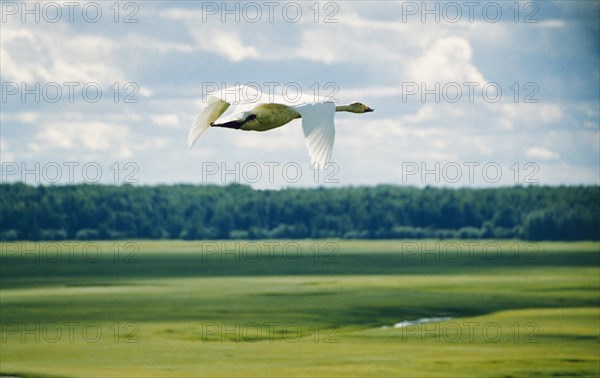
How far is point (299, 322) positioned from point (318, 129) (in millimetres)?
26433

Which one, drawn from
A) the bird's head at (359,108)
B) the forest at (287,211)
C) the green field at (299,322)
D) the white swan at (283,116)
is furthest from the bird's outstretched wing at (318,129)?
the forest at (287,211)

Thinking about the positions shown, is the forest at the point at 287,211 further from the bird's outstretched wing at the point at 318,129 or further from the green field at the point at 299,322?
the bird's outstretched wing at the point at 318,129

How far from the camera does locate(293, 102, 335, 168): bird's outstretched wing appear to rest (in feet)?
24.3

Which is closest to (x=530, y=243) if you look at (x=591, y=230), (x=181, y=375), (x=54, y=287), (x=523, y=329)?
(x=591, y=230)

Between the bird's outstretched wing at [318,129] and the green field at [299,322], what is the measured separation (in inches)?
693

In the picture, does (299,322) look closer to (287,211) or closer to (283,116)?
(283,116)

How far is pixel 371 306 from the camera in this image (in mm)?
38156

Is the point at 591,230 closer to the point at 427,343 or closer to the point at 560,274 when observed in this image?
the point at 560,274

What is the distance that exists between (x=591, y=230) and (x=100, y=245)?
148 ft

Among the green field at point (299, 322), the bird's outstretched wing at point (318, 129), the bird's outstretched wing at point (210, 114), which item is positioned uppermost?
the bird's outstretched wing at point (210, 114)

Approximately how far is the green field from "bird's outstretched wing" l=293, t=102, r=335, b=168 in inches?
693

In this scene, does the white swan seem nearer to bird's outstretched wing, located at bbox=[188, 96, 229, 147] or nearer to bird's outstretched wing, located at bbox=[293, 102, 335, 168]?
bird's outstretched wing, located at bbox=[293, 102, 335, 168]

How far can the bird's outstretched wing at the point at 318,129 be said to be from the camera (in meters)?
7.40

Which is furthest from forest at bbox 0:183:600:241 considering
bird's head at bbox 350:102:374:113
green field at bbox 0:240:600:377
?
bird's head at bbox 350:102:374:113
